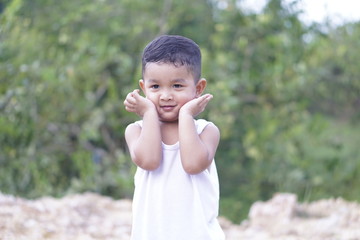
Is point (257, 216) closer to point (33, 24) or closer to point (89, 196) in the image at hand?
point (89, 196)

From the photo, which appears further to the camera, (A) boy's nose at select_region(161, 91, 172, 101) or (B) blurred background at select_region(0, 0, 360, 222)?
(B) blurred background at select_region(0, 0, 360, 222)

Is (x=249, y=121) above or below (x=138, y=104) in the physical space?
above

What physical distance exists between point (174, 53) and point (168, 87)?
13 centimetres

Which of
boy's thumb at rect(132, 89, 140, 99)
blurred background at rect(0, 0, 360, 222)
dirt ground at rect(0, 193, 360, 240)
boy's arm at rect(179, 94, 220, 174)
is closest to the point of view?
boy's arm at rect(179, 94, 220, 174)

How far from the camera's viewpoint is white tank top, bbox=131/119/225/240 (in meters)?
2.21

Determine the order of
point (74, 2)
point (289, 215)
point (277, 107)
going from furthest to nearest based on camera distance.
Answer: point (74, 2) < point (277, 107) < point (289, 215)

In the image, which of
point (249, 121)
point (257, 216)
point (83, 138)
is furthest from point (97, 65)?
point (257, 216)

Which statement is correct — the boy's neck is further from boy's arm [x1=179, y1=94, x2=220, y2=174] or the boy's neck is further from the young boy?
boy's arm [x1=179, y1=94, x2=220, y2=174]

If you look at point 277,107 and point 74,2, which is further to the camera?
point 74,2

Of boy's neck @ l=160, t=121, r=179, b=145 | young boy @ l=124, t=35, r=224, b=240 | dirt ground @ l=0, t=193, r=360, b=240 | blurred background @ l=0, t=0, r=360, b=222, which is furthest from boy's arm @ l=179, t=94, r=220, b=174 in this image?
blurred background @ l=0, t=0, r=360, b=222

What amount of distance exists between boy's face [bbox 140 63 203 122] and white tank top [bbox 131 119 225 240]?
0.13 m

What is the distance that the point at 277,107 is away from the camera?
6328mm

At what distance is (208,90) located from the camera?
18.7ft

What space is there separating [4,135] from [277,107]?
9.20 ft
